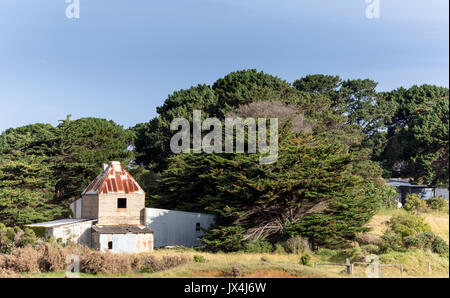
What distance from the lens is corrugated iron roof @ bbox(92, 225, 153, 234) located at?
36031mm

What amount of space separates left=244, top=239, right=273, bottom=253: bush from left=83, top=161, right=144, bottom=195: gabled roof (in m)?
9.72

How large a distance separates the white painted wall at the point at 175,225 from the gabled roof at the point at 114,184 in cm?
219

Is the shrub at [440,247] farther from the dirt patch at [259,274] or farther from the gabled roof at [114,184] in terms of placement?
the gabled roof at [114,184]

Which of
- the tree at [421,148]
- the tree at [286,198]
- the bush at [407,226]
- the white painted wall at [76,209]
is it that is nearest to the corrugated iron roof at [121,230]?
the tree at [286,198]

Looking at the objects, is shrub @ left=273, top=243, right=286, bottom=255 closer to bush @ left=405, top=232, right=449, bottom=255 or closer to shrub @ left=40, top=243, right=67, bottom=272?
bush @ left=405, top=232, right=449, bottom=255

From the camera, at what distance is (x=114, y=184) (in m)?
39.7

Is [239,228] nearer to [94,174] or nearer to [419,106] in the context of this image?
[94,174]

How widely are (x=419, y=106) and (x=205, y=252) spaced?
5261cm

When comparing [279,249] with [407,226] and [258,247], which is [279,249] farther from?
[407,226]

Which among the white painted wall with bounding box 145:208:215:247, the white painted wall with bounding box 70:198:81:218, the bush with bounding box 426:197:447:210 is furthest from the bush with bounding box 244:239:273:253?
the bush with bounding box 426:197:447:210

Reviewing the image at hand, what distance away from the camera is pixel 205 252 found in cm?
3600

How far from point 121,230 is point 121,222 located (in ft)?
8.09
